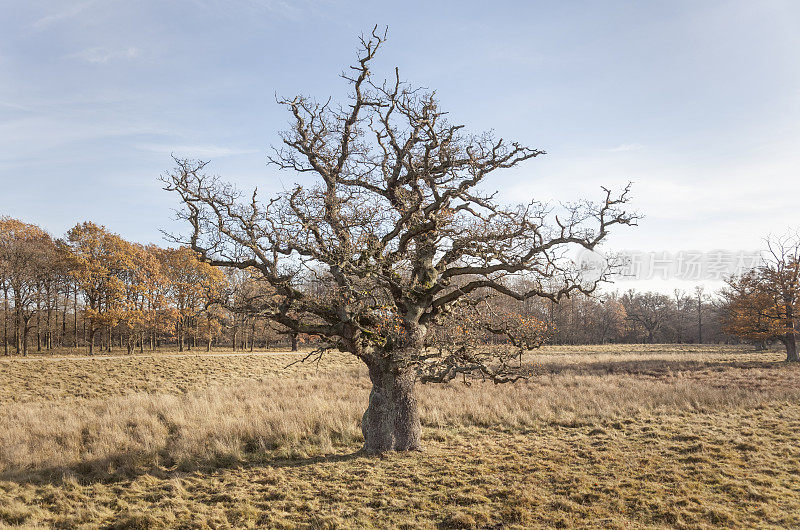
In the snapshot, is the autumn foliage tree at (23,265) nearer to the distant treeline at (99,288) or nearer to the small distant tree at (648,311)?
the distant treeline at (99,288)

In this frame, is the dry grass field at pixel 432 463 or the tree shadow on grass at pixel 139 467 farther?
the tree shadow on grass at pixel 139 467

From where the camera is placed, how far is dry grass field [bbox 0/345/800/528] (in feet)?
24.5

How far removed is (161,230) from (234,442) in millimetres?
6027

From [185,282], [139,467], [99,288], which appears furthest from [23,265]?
[139,467]

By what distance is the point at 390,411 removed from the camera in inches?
416

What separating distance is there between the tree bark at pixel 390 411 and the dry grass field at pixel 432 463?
0.56 meters

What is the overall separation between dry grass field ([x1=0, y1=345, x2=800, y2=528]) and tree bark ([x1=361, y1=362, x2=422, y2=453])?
22.1 inches

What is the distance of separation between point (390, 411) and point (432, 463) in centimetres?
154

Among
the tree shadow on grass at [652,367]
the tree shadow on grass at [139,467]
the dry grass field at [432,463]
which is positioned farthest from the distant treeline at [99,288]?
the tree shadow on grass at [139,467]

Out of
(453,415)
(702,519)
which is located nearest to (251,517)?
(702,519)

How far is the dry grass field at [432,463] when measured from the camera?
7.47 m

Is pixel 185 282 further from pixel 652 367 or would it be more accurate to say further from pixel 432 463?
pixel 652 367

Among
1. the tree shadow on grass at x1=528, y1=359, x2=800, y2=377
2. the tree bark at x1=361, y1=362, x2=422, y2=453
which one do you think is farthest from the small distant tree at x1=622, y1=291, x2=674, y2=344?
the tree bark at x1=361, y1=362, x2=422, y2=453

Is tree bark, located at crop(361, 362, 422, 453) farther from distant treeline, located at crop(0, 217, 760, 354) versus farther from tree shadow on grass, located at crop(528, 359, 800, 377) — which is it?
distant treeline, located at crop(0, 217, 760, 354)
